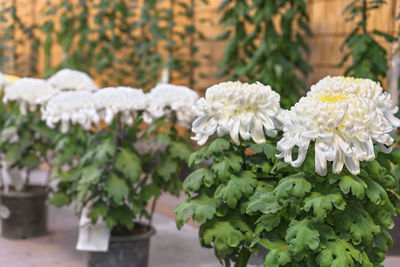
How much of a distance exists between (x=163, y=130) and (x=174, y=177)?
0.21m

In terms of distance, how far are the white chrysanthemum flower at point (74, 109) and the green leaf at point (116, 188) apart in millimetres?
238

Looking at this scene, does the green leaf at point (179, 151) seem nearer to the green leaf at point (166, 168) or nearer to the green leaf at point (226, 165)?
the green leaf at point (166, 168)

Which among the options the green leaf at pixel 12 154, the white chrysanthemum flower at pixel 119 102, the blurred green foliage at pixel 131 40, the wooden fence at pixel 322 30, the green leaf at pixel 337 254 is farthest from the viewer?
the blurred green foliage at pixel 131 40

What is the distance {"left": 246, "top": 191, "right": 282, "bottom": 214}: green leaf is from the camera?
50.5 inches

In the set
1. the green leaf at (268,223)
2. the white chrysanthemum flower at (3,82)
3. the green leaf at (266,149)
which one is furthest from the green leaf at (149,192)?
the white chrysanthemum flower at (3,82)

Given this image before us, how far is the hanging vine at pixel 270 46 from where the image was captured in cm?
311

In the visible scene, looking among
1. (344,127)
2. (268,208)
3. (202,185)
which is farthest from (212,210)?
(344,127)

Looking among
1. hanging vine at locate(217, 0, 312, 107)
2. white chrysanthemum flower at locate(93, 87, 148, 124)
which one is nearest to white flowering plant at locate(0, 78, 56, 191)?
white chrysanthemum flower at locate(93, 87, 148, 124)

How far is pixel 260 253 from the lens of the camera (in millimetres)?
1439

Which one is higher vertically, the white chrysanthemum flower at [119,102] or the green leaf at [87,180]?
the white chrysanthemum flower at [119,102]

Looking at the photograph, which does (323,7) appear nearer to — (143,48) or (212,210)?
(143,48)

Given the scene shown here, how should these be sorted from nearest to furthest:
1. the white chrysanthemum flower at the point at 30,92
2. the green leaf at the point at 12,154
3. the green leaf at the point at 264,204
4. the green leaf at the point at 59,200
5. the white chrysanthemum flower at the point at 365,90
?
1. the green leaf at the point at 264,204
2. the white chrysanthemum flower at the point at 365,90
3. the green leaf at the point at 59,200
4. the white chrysanthemum flower at the point at 30,92
5. the green leaf at the point at 12,154

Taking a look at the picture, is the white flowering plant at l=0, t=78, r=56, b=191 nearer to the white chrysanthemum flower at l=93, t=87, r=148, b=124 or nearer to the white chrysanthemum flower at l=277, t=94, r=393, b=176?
the white chrysanthemum flower at l=93, t=87, r=148, b=124

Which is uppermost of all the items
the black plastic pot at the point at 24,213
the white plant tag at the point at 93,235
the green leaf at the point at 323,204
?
the green leaf at the point at 323,204
